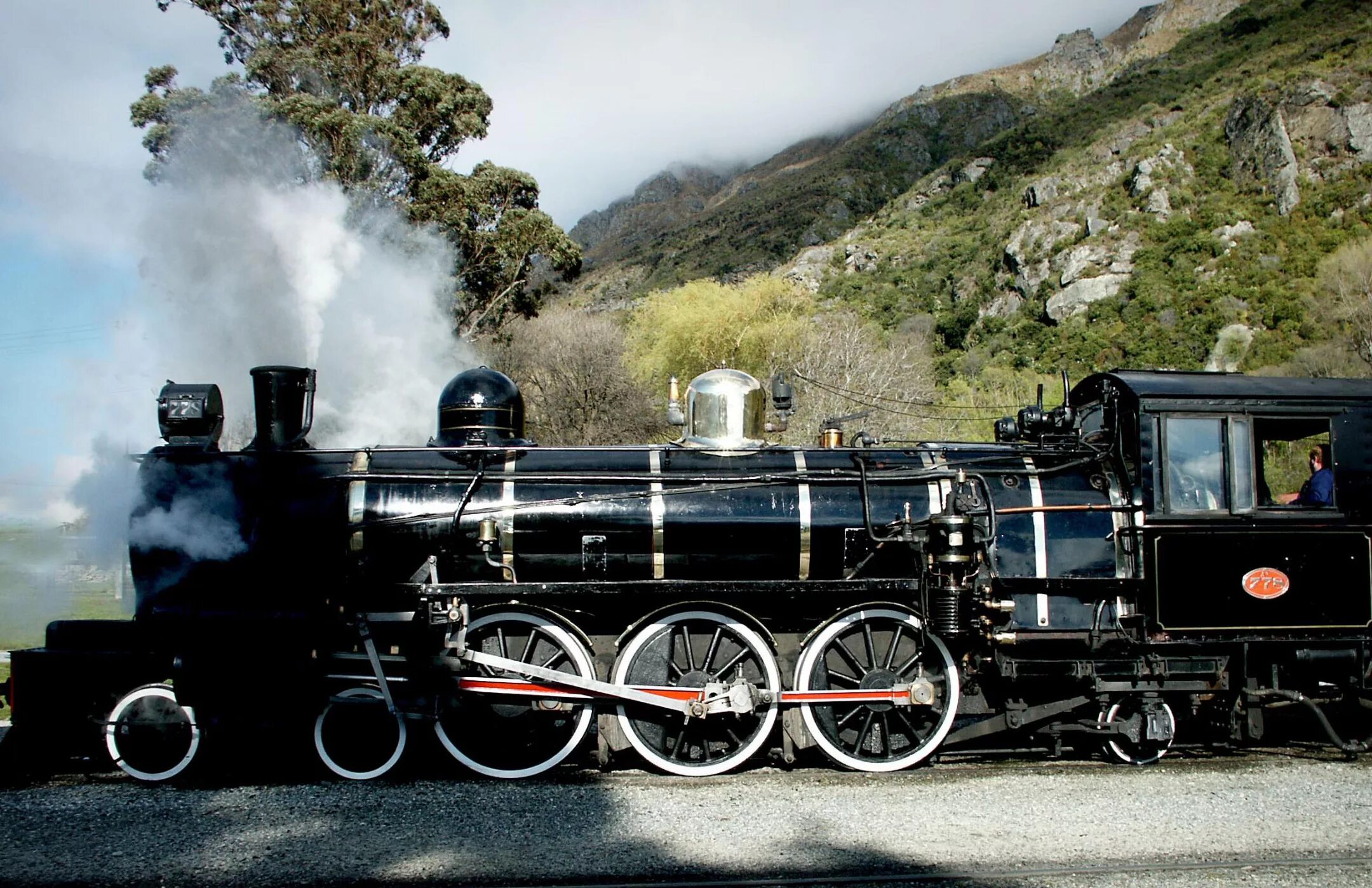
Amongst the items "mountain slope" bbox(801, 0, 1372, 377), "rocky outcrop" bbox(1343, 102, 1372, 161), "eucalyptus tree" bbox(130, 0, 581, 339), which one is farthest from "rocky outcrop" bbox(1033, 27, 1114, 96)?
"eucalyptus tree" bbox(130, 0, 581, 339)

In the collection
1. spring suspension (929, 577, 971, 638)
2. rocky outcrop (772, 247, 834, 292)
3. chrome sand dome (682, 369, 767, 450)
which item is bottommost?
spring suspension (929, 577, 971, 638)

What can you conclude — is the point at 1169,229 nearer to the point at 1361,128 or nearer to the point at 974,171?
the point at 1361,128

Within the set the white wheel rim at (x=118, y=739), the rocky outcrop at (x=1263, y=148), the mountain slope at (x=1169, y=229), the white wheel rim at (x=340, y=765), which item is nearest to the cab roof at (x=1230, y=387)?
the white wheel rim at (x=340, y=765)

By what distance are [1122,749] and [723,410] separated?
372cm

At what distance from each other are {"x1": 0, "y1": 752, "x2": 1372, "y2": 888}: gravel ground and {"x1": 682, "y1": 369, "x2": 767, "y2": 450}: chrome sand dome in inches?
97.1

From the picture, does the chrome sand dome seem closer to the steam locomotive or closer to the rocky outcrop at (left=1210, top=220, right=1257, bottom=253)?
the steam locomotive

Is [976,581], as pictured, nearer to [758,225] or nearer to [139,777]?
[139,777]

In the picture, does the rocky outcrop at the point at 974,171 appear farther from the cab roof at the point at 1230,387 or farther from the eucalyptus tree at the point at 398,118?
the cab roof at the point at 1230,387

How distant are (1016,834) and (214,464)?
5.49 metres

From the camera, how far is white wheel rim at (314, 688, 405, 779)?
6730 millimetres

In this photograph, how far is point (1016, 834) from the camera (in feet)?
17.3

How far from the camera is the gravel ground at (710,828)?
15.7ft

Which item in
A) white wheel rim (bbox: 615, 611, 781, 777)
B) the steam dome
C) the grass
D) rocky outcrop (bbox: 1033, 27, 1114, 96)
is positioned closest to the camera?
white wheel rim (bbox: 615, 611, 781, 777)

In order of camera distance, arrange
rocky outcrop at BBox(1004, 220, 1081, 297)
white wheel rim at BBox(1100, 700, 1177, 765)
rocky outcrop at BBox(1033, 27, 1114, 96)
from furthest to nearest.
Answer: rocky outcrop at BBox(1033, 27, 1114, 96)
rocky outcrop at BBox(1004, 220, 1081, 297)
white wheel rim at BBox(1100, 700, 1177, 765)
